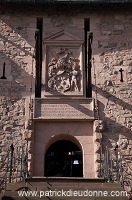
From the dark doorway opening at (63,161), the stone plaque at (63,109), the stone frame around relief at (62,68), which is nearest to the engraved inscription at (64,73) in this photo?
the stone frame around relief at (62,68)

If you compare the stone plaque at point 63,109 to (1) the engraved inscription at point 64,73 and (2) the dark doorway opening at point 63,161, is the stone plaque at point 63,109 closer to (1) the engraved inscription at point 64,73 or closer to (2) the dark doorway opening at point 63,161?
(1) the engraved inscription at point 64,73

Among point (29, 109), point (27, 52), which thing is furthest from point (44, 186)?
point (27, 52)

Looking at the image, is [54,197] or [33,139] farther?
[33,139]

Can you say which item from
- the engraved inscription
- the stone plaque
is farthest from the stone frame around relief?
the stone plaque

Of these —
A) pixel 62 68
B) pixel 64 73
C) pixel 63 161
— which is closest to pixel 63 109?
pixel 64 73

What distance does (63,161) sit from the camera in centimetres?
1090

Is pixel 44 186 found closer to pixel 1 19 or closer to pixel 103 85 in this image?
pixel 103 85

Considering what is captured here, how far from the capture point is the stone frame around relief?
905 centimetres

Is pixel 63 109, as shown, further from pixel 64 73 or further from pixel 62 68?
pixel 62 68

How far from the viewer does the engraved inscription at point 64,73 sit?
909 cm

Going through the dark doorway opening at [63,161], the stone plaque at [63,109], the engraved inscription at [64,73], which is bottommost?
the dark doorway opening at [63,161]

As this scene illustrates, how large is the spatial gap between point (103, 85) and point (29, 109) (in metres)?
2.04


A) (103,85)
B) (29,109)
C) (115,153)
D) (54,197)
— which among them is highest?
(103,85)

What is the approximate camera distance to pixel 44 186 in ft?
20.6
